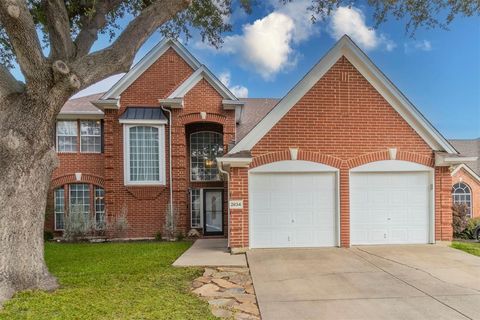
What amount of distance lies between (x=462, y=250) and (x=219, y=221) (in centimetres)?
890

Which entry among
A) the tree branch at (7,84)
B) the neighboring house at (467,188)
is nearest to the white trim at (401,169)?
the tree branch at (7,84)

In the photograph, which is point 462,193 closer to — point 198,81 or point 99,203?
point 198,81

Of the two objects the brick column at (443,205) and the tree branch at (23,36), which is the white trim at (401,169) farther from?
the tree branch at (23,36)

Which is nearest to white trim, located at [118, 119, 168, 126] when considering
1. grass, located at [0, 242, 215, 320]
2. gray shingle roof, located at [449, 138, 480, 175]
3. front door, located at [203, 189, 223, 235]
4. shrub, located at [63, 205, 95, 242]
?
front door, located at [203, 189, 223, 235]

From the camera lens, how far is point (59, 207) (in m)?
13.8

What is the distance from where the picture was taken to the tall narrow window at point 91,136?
13.9 metres

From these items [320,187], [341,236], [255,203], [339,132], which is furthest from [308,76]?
[341,236]

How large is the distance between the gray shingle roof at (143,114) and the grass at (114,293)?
240 inches

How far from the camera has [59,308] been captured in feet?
15.7

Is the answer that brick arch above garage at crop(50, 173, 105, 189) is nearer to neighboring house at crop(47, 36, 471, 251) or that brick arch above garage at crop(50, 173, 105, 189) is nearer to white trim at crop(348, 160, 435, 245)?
neighboring house at crop(47, 36, 471, 251)

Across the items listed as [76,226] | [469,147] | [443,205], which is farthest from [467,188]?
[76,226]

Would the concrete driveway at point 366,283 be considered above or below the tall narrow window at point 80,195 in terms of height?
below

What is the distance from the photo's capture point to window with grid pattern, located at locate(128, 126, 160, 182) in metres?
13.2

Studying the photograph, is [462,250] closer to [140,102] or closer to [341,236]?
[341,236]
